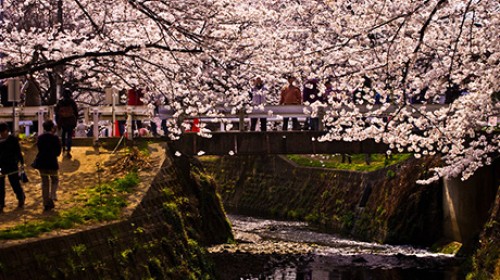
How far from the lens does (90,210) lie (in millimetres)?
14797

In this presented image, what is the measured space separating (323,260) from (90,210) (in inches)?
323

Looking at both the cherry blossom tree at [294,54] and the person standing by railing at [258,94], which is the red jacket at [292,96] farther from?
the cherry blossom tree at [294,54]

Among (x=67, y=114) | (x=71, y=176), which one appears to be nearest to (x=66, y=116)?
(x=67, y=114)

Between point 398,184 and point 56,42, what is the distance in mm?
13260

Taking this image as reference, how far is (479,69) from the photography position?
14.4 meters

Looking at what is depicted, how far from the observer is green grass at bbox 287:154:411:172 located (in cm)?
2973

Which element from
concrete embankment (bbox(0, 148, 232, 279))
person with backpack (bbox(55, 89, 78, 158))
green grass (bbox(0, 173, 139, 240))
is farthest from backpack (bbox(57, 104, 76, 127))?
green grass (bbox(0, 173, 139, 240))

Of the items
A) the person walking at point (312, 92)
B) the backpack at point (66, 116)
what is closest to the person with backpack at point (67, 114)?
the backpack at point (66, 116)

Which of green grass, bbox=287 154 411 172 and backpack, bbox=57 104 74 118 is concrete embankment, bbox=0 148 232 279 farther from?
green grass, bbox=287 154 411 172

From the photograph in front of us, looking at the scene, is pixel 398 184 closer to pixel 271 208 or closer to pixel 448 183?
pixel 448 183

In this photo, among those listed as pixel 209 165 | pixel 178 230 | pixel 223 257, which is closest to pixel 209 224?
pixel 223 257

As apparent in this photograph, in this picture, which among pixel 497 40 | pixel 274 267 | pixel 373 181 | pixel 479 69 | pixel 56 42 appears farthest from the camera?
pixel 373 181

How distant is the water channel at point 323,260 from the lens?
776 inches

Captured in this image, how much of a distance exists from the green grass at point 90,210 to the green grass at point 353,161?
13.3m
